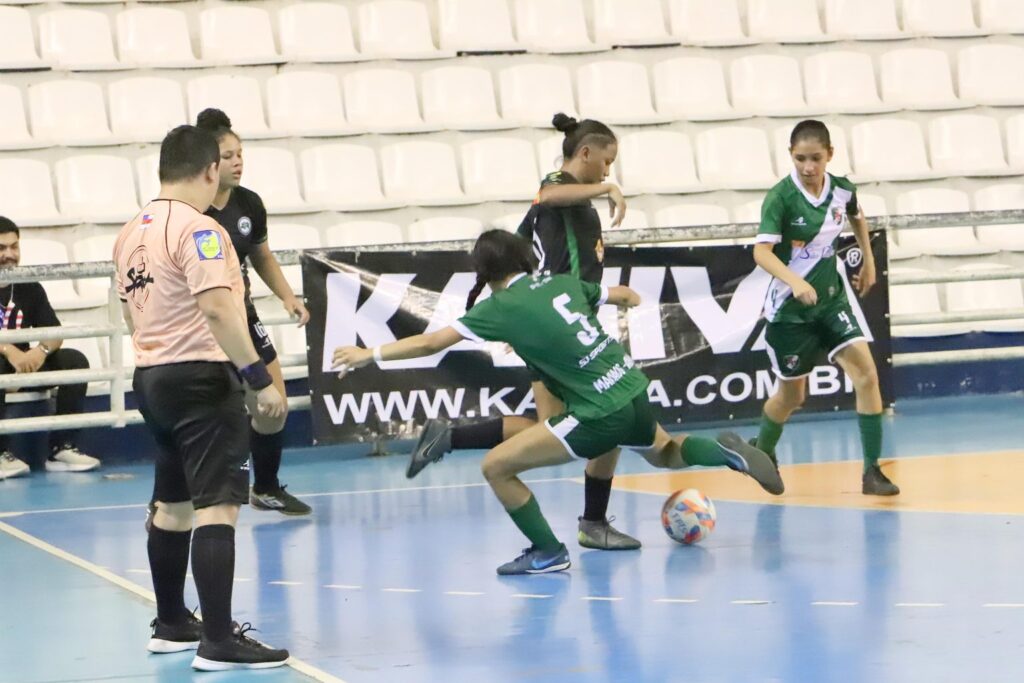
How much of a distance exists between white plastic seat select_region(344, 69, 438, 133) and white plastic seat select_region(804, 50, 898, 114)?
3.69m

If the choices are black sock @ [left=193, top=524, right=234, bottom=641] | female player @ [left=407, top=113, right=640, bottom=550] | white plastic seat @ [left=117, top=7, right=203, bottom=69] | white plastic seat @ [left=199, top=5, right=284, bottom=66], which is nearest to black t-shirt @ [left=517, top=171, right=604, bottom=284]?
female player @ [left=407, top=113, right=640, bottom=550]

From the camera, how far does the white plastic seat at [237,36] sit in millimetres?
13477

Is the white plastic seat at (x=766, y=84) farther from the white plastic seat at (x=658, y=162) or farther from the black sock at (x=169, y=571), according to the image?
the black sock at (x=169, y=571)

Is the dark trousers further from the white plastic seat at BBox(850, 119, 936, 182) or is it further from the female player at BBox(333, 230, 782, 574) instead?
the white plastic seat at BBox(850, 119, 936, 182)

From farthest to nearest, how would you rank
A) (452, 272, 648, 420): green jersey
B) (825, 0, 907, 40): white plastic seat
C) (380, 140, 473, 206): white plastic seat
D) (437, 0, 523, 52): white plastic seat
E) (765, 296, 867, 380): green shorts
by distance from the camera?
Answer: (825, 0, 907, 40): white plastic seat → (437, 0, 523, 52): white plastic seat → (380, 140, 473, 206): white plastic seat → (765, 296, 867, 380): green shorts → (452, 272, 648, 420): green jersey

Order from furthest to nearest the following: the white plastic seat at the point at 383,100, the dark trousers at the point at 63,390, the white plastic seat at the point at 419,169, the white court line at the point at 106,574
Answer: the white plastic seat at the point at 383,100 → the white plastic seat at the point at 419,169 → the dark trousers at the point at 63,390 → the white court line at the point at 106,574

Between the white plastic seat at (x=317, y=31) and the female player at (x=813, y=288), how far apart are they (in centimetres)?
614

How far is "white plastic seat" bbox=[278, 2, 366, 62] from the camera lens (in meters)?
13.7

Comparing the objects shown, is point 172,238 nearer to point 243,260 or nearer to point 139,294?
point 139,294

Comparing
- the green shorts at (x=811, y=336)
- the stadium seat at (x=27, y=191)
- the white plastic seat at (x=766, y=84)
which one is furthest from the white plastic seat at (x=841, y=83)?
the stadium seat at (x=27, y=191)

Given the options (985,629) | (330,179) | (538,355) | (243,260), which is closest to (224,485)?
(538,355)

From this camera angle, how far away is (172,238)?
5160mm

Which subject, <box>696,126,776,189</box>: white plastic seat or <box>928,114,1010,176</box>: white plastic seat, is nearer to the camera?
<box>696,126,776,189</box>: white plastic seat

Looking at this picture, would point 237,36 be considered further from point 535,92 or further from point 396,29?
point 535,92
